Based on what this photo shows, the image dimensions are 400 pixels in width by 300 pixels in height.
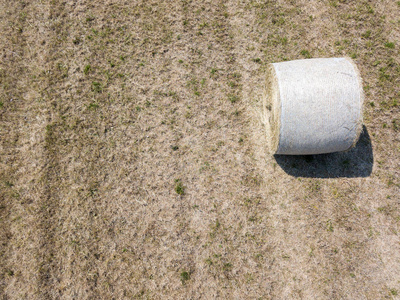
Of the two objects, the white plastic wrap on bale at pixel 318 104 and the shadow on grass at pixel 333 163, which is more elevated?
the white plastic wrap on bale at pixel 318 104

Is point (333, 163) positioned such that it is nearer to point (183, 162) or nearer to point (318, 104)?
point (318, 104)

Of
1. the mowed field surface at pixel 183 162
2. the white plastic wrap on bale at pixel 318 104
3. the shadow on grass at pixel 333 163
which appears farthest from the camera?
the shadow on grass at pixel 333 163

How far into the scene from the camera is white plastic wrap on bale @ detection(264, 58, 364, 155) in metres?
5.09

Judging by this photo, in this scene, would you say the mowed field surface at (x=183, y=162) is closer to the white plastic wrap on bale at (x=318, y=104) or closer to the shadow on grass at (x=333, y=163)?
the shadow on grass at (x=333, y=163)

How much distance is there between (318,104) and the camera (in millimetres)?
5094

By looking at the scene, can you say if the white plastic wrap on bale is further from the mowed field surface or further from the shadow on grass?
the mowed field surface

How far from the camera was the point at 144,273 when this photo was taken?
576 cm

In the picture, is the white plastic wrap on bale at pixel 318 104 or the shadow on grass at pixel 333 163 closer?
the white plastic wrap on bale at pixel 318 104

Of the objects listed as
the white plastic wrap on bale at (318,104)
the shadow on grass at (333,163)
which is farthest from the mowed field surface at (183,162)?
the white plastic wrap on bale at (318,104)

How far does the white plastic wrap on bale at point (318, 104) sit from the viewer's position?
5.09 meters

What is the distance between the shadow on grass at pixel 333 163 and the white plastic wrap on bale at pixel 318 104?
90 centimetres

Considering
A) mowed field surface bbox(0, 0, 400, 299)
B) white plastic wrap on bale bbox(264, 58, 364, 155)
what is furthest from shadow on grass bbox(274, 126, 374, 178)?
white plastic wrap on bale bbox(264, 58, 364, 155)

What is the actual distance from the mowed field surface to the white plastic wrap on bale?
1.11 m

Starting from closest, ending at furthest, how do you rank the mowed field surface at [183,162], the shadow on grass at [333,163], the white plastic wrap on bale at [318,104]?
the white plastic wrap on bale at [318,104] < the mowed field surface at [183,162] < the shadow on grass at [333,163]
